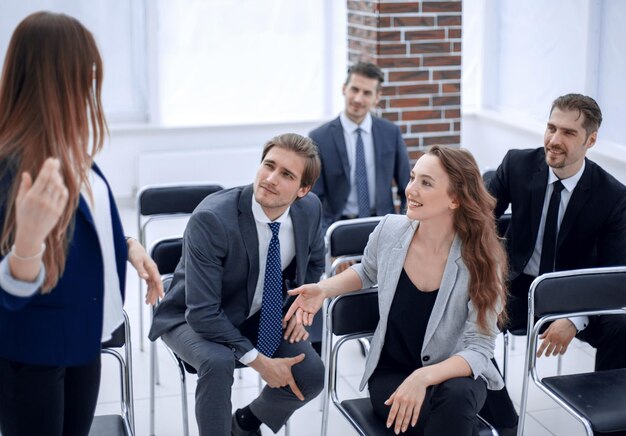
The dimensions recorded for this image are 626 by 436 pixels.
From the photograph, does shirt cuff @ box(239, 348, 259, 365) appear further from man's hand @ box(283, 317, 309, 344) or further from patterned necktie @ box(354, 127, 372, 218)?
patterned necktie @ box(354, 127, 372, 218)

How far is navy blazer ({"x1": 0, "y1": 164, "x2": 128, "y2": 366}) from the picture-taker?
1888mm

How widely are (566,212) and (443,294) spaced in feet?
3.00

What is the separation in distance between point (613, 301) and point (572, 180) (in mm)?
625

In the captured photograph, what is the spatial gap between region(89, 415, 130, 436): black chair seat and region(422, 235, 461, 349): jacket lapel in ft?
2.91

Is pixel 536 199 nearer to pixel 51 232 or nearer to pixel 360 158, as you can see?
pixel 360 158

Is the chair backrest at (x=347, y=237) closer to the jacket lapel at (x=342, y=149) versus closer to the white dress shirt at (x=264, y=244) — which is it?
the white dress shirt at (x=264, y=244)

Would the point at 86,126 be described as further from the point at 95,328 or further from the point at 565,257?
the point at 565,257

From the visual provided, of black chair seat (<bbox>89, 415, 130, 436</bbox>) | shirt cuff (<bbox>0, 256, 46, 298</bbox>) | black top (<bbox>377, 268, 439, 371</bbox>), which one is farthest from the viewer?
black top (<bbox>377, 268, 439, 371</bbox>)

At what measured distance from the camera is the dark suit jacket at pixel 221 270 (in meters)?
2.86

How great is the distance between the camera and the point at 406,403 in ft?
8.23

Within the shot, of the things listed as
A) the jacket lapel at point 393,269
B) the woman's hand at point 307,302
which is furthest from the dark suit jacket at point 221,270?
the jacket lapel at point 393,269

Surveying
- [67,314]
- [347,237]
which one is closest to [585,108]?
[347,237]

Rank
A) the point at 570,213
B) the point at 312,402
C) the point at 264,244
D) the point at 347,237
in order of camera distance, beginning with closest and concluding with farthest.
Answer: the point at 264,244 → the point at 570,213 → the point at 347,237 → the point at 312,402

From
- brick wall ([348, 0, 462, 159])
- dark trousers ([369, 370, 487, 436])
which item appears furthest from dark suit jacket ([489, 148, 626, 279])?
brick wall ([348, 0, 462, 159])
